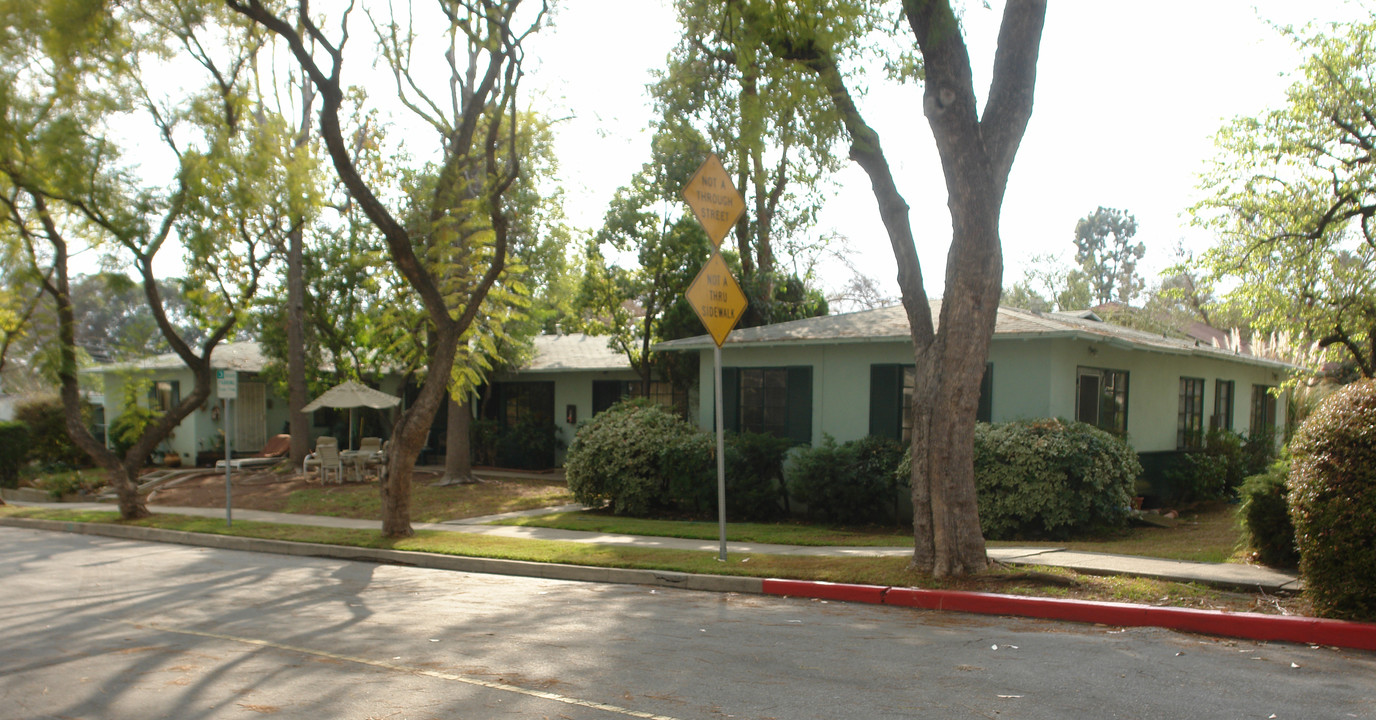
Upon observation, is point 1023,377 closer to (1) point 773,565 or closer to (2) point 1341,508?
(1) point 773,565

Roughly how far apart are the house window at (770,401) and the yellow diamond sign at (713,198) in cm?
681

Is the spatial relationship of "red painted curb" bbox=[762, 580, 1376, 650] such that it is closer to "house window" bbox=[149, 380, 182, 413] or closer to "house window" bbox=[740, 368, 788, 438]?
"house window" bbox=[740, 368, 788, 438]

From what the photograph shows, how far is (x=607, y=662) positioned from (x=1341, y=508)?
570 cm

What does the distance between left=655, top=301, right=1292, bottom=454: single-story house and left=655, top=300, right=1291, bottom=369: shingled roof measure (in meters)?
0.03

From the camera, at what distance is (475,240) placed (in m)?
14.7

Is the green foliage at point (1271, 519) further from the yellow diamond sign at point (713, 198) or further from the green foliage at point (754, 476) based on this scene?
the green foliage at point (754, 476)

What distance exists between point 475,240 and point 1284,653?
38.0 feet

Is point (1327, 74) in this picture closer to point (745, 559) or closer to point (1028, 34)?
point (1028, 34)

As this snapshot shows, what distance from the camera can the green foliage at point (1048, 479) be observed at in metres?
13.2

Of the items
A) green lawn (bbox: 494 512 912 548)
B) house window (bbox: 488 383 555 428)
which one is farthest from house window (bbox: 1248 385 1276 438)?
house window (bbox: 488 383 555 428)

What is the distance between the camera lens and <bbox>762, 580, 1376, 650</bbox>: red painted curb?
7.13 metres

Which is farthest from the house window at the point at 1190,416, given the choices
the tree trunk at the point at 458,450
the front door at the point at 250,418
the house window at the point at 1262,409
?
the front door at the point at 250,418

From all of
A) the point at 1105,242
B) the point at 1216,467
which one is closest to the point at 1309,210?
the point at 1216,467

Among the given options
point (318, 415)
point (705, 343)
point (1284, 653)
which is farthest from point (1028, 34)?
point (318, 415)
